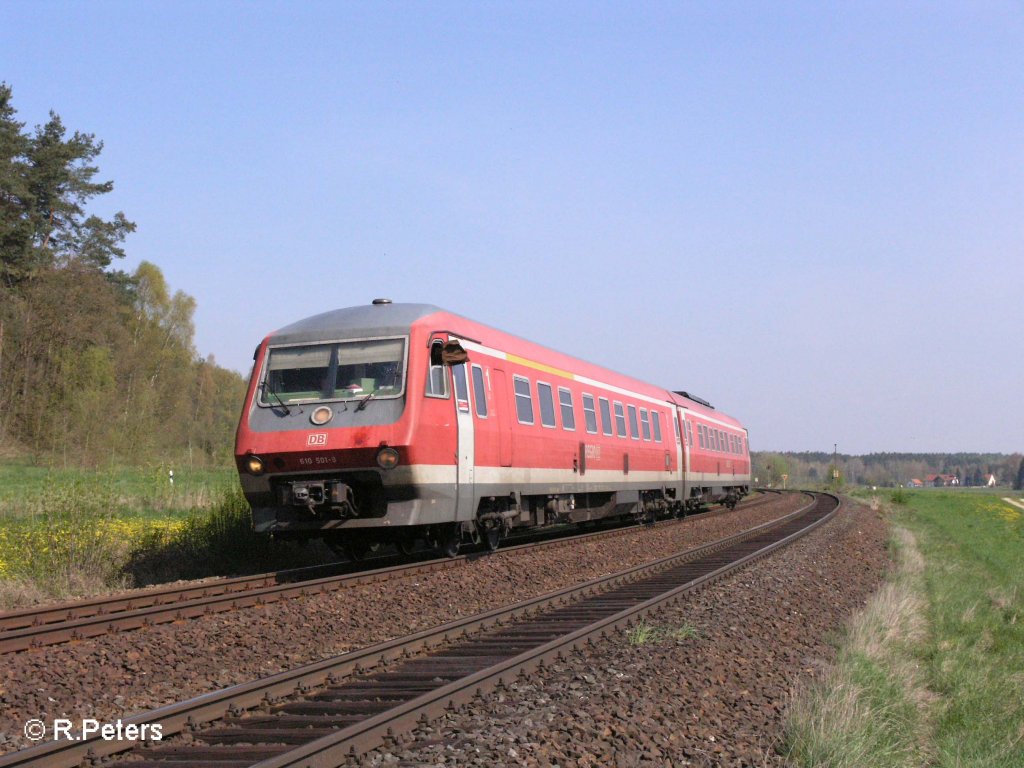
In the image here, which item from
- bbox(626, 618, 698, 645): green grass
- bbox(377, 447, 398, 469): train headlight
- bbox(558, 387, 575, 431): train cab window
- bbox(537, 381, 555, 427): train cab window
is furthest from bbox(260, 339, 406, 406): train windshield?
bbox(558, 387, 575, 431): train cab window

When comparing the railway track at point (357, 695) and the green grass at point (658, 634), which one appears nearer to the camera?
the railway track at point (357, 695)

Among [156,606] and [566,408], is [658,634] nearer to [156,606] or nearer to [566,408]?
[156,606]

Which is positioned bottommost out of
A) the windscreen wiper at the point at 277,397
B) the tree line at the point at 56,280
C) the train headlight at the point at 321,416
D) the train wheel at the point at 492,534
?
the train wheel at the point at 492,534

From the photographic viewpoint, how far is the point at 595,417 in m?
19.8

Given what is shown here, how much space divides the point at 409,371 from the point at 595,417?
25.8ft

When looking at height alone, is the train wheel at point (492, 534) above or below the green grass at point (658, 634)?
above

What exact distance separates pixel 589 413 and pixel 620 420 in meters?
2.21

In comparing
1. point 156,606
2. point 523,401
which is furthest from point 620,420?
point 156,606

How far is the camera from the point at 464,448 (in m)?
13.5

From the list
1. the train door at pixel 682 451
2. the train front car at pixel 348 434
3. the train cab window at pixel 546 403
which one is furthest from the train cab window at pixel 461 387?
the train door at pixel 682 451

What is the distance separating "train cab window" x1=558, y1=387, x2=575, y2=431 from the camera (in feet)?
58.3

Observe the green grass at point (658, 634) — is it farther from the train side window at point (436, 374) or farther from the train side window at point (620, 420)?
the train side window at point (620, 420)

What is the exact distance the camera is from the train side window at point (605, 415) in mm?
20205

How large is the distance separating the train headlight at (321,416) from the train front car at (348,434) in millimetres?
14
